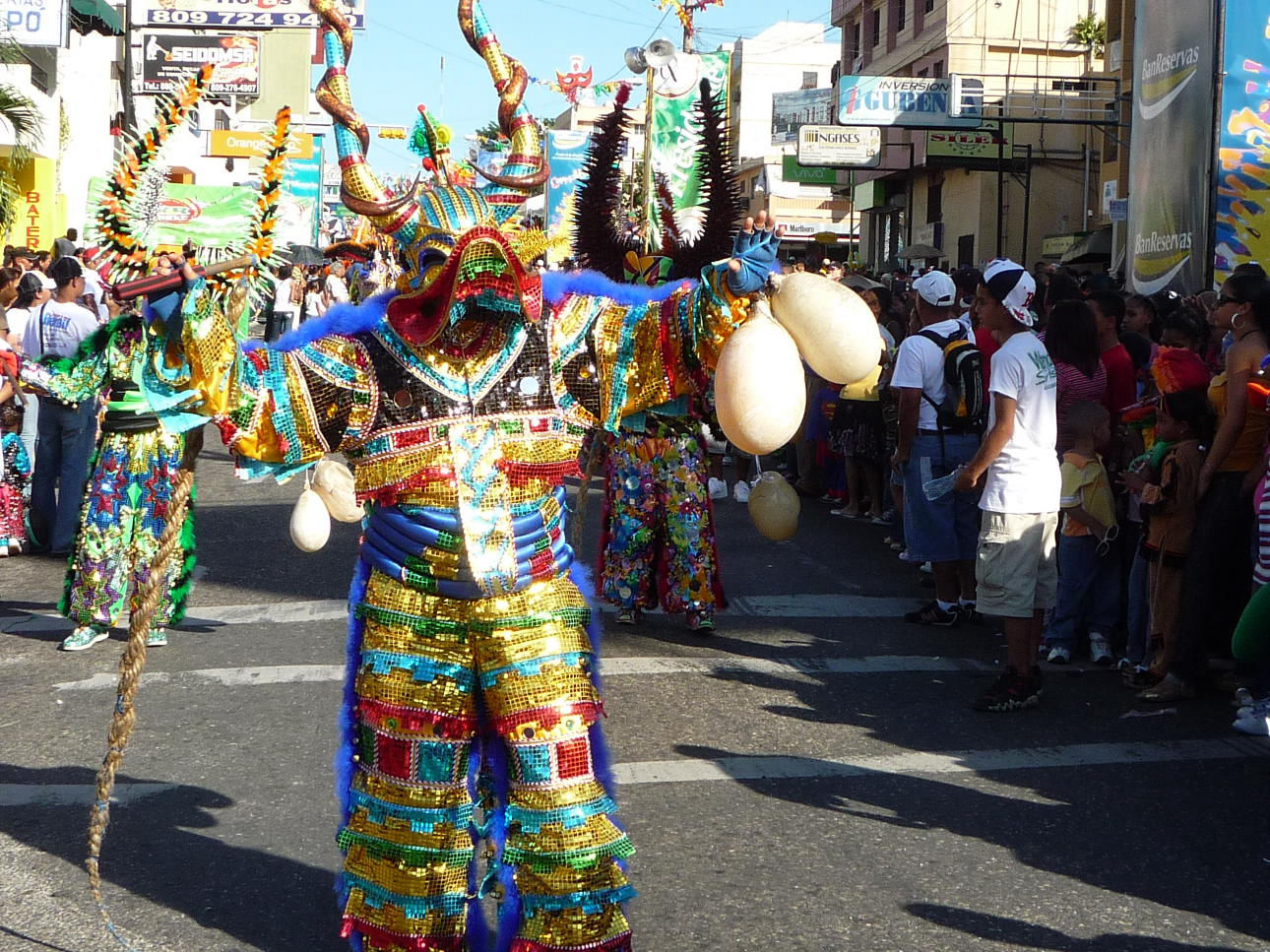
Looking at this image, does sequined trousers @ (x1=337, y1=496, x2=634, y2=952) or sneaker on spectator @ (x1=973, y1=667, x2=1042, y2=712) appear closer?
sequined trousers @ (x1=337, y1=496, x2=634, y2=952)

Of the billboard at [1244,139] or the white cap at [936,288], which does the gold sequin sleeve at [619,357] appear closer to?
the white cap at [936,288]

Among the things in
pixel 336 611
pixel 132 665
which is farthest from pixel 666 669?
pixel 132 665

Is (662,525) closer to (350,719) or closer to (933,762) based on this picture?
(933,762)

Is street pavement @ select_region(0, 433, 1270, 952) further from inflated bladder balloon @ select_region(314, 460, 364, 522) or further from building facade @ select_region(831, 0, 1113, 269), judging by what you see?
building facade @ select_region(831, 0, 1113, 269)

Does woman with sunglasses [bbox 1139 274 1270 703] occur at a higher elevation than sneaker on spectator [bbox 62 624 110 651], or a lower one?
higher

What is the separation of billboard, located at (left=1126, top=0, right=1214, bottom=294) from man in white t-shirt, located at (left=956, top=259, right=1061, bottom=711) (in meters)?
4.37

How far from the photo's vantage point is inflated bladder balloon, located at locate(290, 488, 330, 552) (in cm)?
566

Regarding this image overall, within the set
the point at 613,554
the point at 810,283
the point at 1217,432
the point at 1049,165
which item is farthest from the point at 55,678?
the point at 1049,165

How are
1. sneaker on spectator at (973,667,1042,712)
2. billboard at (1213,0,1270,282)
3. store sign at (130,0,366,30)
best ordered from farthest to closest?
store sign at (130,0,366,30)
billboard at (1213,0,1270,282)
sneaker on spectator at (973,667,1042,712)

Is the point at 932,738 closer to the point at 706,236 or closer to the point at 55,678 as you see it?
the point at 706,236

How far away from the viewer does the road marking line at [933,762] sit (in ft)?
17.9

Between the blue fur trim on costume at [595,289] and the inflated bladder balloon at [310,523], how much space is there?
7.30 feet

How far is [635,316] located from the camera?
3.67 meters

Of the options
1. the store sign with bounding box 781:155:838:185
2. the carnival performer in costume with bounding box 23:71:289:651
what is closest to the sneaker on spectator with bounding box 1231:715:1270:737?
the carnival performer in costume with bounding box 23:71:289:651
